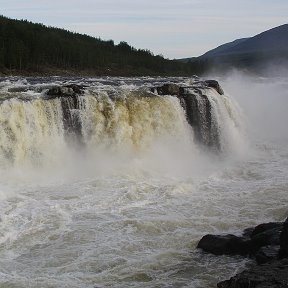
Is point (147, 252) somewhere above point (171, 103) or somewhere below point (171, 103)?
below

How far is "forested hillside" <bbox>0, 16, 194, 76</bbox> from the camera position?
55.0 metres

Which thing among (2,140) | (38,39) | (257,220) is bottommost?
(257,220)

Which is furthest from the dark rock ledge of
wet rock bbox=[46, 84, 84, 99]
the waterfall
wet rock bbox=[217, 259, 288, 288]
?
wet rock bbox=[46, 84, 84, 99]

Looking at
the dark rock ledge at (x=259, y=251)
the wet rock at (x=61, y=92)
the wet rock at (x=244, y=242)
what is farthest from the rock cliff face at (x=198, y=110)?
the wet rock at (x=244, y=242)

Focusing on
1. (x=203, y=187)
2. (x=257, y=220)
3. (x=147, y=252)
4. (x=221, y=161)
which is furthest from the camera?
(x=221, y=161)

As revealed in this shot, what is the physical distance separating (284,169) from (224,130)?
18.2 feet

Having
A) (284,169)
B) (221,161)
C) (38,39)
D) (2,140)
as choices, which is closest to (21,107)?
(2,140)

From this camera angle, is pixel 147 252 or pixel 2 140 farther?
pixel 2 140

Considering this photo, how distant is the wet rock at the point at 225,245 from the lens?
10445 mm

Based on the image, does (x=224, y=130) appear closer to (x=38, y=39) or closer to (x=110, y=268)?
(x=110, y=268)

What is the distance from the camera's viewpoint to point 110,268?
32.7 ft

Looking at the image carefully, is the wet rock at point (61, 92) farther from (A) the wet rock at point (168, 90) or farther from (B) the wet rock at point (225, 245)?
(B) the wet rock at point (225, 245)

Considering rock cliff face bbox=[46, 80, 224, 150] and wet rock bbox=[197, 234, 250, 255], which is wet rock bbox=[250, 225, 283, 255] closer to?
wet rock bbox=[197, 234, 250, 255]

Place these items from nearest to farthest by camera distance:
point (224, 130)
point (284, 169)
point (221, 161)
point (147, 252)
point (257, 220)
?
point (147, 252)
point (257, 220)
point (284, 169)
point (221, 161)
point (224, 130)
